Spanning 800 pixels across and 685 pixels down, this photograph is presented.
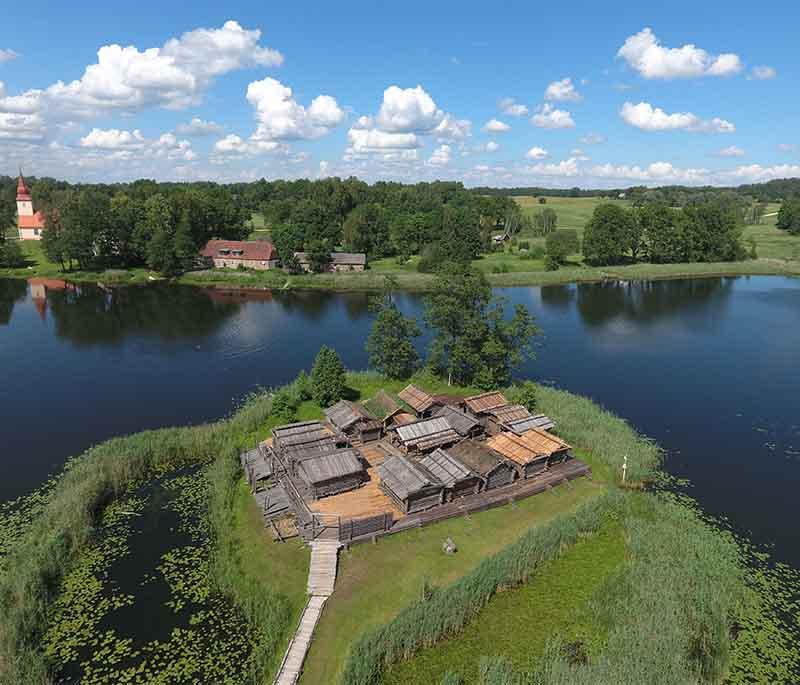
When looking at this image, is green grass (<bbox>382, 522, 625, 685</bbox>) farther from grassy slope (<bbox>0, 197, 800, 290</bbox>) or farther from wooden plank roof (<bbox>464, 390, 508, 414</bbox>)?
grassy slope (<bbox>0, 197, 800, 290</bbox>)

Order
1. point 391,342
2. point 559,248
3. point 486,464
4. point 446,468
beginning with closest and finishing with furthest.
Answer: point 446,468, point 486,464, point 391,342, point 559,248

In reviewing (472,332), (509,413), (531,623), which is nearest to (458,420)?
(509,413)

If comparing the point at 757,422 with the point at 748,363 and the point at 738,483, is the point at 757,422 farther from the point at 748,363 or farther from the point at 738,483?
the point at 748,363

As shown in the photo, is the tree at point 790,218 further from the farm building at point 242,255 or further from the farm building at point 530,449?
the farm building at point 530,449

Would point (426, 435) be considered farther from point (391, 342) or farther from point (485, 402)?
point (391, 342)

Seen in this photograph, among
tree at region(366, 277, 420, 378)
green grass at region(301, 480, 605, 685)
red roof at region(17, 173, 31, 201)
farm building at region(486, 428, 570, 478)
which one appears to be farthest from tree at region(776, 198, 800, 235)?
red roof at region(17, 173, 31, 201)
